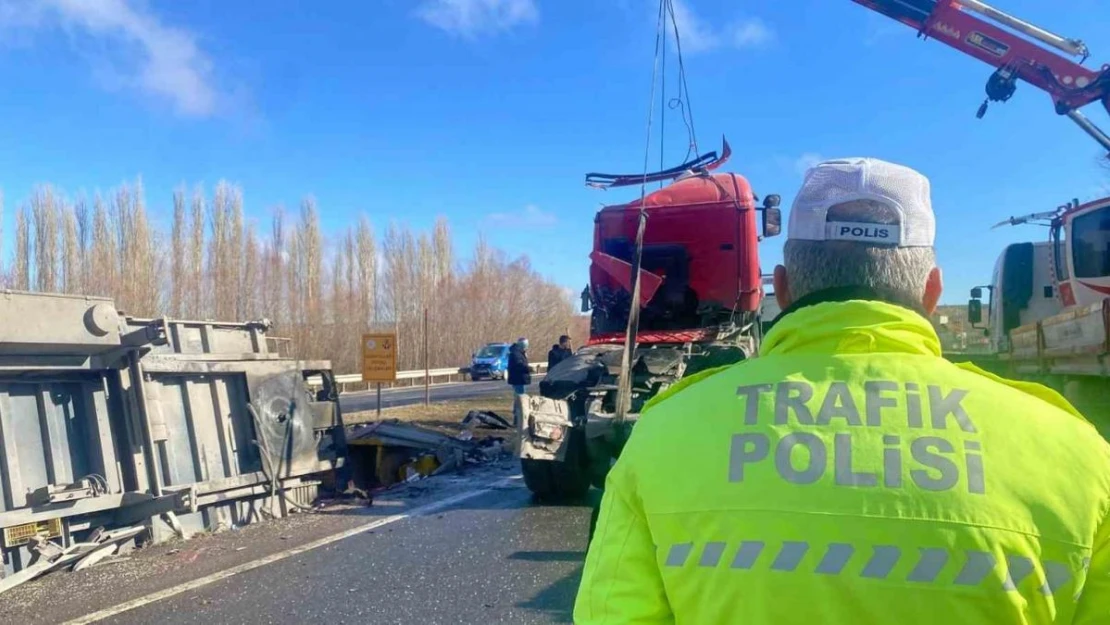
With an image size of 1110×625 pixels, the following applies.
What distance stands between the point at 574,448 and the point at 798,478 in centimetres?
655

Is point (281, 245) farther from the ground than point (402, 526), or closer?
farther from the ground

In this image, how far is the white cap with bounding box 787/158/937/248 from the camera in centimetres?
147

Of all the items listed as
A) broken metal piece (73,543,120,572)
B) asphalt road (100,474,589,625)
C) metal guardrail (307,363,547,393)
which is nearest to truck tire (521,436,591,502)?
asphalt road (100,474,589,625)

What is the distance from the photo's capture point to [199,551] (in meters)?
6.19

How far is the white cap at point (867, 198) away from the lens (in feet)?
4.81

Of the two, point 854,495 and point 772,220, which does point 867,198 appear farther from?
point 772,220

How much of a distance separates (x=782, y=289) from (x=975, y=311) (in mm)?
14967

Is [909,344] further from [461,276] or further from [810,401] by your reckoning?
[461,276]

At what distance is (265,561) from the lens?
19.1ft

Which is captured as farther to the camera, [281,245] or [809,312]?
[281,245]

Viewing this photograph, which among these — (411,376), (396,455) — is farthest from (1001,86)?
(411,376)

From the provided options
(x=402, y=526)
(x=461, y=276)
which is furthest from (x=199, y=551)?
(x=461, y=276)

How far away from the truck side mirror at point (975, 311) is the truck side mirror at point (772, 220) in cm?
744

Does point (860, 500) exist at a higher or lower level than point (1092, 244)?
lower
